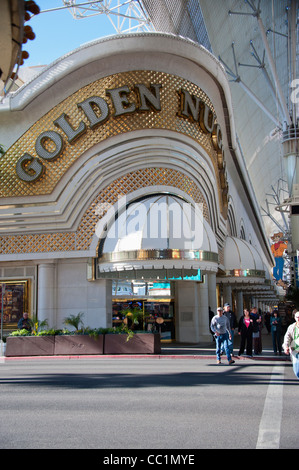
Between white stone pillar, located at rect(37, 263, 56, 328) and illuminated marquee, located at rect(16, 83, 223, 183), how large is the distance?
171 inches

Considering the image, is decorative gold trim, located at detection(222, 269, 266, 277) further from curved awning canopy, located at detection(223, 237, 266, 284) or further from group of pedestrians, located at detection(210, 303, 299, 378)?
group of pedestrians, located at detection(210, 303, 299, 378)

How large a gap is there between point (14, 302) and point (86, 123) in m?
9.33

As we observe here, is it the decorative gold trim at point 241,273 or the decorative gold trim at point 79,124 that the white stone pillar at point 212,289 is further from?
the decorative gold trim at point 79,124

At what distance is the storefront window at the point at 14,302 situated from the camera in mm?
25266

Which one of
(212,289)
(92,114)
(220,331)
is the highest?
(92,114)

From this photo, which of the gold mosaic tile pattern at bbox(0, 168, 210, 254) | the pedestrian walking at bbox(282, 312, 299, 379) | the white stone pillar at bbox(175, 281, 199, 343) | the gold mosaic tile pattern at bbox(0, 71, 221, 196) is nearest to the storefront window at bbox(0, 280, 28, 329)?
the gold mosaic tile pattern at bbox(0, 168, 210, 254)

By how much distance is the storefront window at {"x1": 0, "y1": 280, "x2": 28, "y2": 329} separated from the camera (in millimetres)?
25266

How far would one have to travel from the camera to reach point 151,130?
2478 centimetres

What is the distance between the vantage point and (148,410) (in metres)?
8.05

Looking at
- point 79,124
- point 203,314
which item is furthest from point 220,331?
point 79,124

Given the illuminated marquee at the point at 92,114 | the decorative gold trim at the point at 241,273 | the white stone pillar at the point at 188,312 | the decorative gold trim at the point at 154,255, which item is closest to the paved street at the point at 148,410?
the decorative gold trim at the point at 154,255

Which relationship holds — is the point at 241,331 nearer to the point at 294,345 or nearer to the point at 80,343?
the point at 80,343

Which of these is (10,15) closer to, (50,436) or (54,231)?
(50,436)

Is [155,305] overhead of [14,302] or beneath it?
beneath
